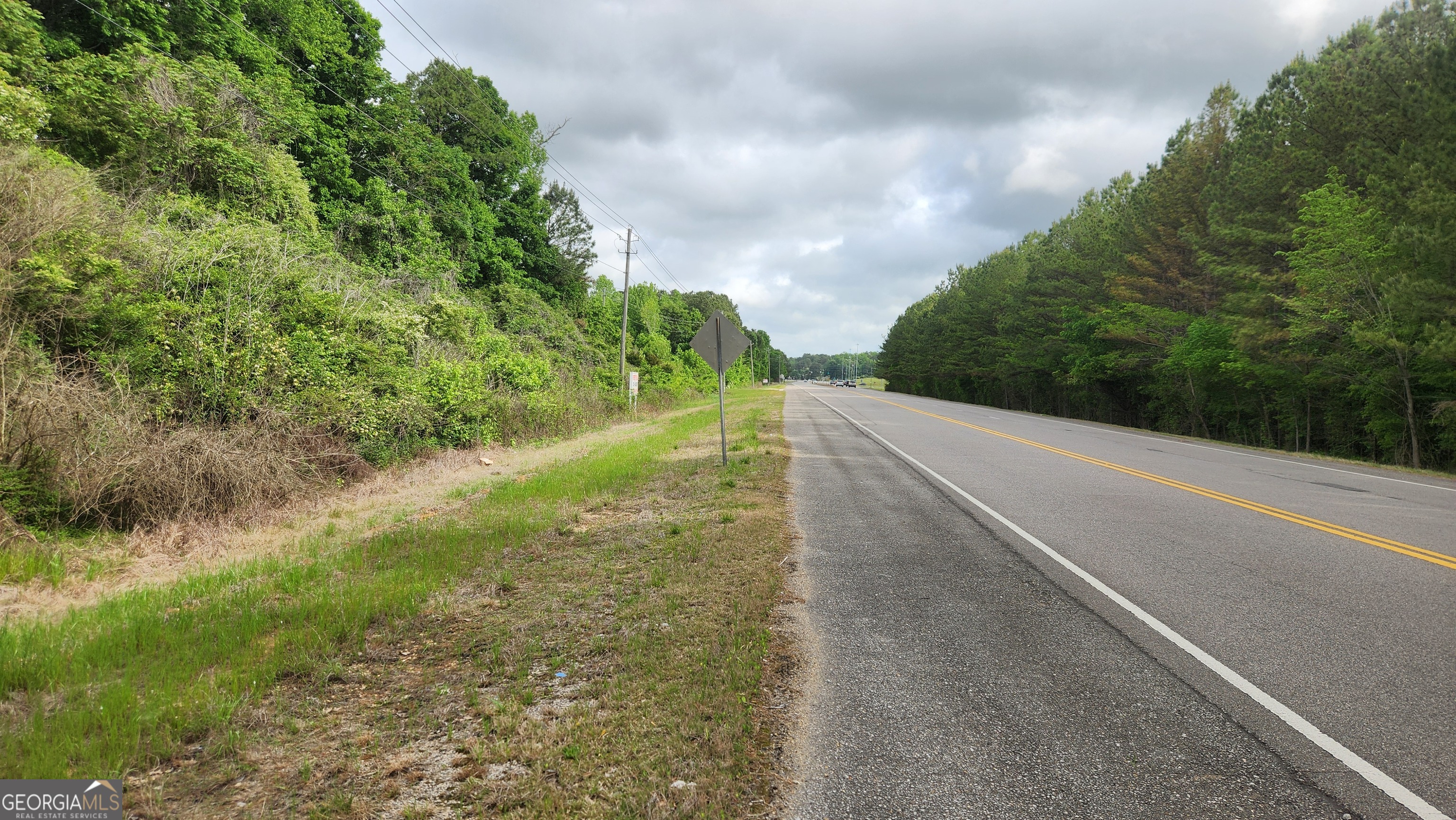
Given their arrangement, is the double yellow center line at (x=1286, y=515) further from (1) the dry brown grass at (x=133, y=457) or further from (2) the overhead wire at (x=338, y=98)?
(2) the overhead wire at (x=338, y=98)

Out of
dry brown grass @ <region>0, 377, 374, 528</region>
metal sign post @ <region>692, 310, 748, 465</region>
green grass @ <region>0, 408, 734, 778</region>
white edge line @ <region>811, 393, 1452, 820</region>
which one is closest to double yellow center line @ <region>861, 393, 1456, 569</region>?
white edge line @ <region>811, 393, 1452, 820</region>

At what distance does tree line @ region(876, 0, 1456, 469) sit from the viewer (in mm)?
16547

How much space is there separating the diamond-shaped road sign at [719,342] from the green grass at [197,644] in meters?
5.60

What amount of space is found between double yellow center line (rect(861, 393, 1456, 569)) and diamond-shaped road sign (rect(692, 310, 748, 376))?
7.95 m

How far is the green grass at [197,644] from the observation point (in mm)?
3152

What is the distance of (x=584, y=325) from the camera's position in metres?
42.6

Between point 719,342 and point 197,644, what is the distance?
363 inches

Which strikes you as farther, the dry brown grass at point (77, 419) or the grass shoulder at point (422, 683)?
the dry brown grass at point (77, 419)

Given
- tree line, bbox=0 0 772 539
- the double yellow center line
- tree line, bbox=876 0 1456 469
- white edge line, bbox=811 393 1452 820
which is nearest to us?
Answer: white edge line, bbox=811 393 1452 820

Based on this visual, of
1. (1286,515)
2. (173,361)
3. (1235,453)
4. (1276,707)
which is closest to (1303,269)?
(1235,453)

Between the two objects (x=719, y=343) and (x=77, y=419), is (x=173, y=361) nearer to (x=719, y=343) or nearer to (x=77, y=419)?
(x=77, y=419)

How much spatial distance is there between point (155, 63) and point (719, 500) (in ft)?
48.0

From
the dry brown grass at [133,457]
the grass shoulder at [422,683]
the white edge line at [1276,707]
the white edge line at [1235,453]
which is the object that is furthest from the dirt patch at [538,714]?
the white edge line at [1235,453]

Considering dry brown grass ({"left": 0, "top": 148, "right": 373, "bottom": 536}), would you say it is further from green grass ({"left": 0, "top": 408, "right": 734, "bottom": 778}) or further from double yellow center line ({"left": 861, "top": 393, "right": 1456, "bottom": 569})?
double yellow center line ({"left": 861, "top": 393, "right": 1456, "bottom": 569})
